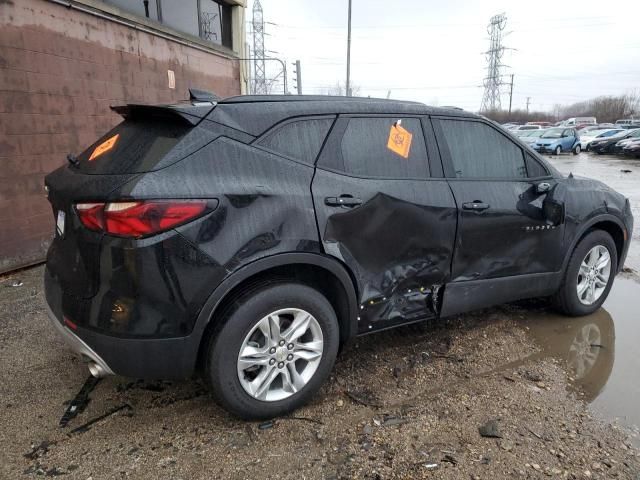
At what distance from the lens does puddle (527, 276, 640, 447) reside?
2.92m

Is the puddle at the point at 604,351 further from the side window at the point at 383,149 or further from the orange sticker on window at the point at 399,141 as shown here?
the orange sticker on window at the point at 399,141

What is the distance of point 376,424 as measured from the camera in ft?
8.69

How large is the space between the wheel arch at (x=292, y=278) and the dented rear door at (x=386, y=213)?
0.27 ft

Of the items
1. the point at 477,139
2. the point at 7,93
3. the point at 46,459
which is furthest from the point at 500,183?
the point at 7,93

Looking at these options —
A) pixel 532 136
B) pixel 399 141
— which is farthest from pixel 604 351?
pixel 532 136

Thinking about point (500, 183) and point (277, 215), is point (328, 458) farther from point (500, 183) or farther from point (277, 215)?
point (500, 183)

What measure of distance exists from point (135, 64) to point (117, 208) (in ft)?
19.3

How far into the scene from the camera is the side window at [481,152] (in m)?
3.34

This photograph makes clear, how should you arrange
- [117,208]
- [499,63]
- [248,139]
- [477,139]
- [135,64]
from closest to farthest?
[117,208] < [248,139] < [477,139] < [135,64] < [499,63]

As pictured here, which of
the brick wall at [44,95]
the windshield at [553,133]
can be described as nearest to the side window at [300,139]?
the brick wall at [44,95]

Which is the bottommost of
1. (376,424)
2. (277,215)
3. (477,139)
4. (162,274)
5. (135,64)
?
(376,424)

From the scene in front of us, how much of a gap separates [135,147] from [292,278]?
3.54 feet

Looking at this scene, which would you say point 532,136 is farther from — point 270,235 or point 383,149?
point 270,235

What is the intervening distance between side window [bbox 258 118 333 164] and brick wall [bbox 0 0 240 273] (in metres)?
4.20
